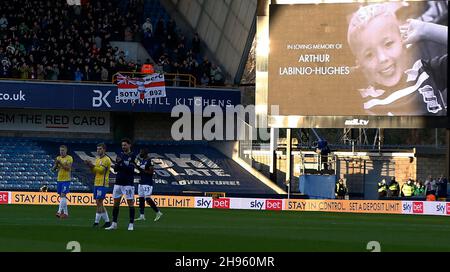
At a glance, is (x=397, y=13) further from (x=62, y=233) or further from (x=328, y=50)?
(x=62, y=233)

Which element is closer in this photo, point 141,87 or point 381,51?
point 381,51

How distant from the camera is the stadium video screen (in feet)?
151

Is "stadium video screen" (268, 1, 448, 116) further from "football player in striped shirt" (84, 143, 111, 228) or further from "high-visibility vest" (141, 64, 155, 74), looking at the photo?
"football player in striped shirt" (84, 143, 111, 228)

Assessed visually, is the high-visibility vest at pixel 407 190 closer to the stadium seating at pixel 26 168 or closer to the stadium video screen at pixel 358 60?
the stadium video screen at pixel 358 60

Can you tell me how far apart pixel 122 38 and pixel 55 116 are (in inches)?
214

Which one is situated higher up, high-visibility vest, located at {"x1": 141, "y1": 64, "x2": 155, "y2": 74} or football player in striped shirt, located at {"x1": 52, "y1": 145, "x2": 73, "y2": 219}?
high-visibility vest, located at {"x1": 141, "y1": 64, "x2": 155, "y2": 74}

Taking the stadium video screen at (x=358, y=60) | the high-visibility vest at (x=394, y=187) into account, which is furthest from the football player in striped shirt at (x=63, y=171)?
the high-visibility vest at (x=394, y=187)

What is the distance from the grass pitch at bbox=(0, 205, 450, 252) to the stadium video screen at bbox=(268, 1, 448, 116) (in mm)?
7361

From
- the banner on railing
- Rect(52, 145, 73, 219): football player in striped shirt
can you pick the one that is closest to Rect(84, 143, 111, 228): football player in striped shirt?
Rect(52, 145, 73, 219): football player in striped shirt

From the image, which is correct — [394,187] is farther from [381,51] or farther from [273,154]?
[381,51]

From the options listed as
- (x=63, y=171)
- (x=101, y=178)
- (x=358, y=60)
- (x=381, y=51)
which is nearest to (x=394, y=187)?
(x=358, y=60)

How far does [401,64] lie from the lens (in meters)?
46.2

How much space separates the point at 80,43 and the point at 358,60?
15728mm
